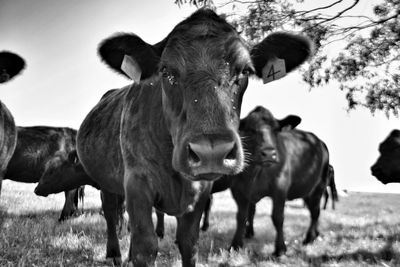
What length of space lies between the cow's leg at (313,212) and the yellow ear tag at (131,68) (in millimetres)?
5111

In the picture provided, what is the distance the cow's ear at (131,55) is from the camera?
3.19 m

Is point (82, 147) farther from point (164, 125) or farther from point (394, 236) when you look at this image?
point (394, 236)

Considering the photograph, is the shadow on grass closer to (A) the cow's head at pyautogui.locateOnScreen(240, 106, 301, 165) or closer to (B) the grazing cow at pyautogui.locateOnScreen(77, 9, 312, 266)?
(A) the cow's head at pyautogui.locateOnScreen(240, 106, 301, 165)

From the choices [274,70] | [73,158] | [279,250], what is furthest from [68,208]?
[274,70]

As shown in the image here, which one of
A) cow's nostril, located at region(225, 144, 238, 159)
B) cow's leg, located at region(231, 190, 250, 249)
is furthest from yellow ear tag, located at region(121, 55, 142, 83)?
cow's leg, located at region(231, 190, 250, 249)

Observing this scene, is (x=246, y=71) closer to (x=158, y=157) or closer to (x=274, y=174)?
(x=158, y=157)

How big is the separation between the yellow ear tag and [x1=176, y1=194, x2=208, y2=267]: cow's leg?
1114mm

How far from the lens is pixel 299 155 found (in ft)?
27.1

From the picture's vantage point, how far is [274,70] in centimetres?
358

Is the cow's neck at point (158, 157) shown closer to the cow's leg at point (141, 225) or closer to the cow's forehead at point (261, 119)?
the cow's leg at point (141, 225)

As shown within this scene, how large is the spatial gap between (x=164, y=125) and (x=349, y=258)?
3.13m

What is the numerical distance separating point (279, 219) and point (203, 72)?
403 centimetres

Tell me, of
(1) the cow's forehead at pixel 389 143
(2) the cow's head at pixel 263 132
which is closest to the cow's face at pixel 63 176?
(2) the cow's head at pixel 263 132

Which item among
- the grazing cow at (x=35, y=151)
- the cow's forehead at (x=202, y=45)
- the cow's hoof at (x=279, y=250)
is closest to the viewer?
the cow's forehead at (x=202, y=45)
